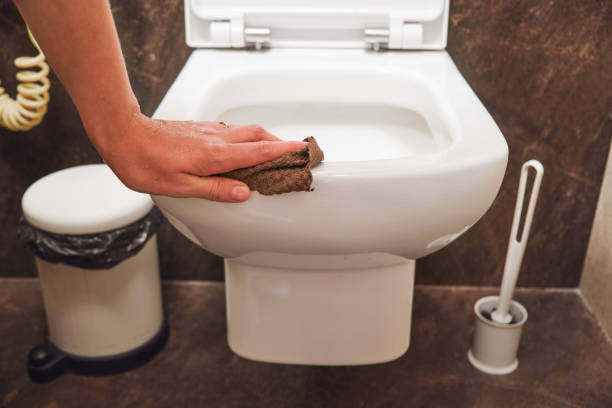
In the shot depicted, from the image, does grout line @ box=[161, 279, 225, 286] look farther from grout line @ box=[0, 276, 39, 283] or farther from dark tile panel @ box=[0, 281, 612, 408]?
grout line @ box=[0, 276, 39, 283]

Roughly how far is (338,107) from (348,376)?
1.50 ft

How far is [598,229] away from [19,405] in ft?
3.52

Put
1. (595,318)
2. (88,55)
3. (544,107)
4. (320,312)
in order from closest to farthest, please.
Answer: (88,55) < (320,312) < (544,107) < (595,318)

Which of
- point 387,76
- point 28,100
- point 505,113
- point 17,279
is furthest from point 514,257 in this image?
point 17,279

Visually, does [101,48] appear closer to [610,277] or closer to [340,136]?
[340,136]

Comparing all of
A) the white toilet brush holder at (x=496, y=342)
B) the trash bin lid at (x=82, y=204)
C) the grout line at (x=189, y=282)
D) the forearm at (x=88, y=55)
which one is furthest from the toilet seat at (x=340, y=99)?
the grout line at (x=189, y=282)

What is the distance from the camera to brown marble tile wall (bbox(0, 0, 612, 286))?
1.09 m

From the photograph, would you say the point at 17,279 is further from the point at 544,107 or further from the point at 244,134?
the point at 544,107

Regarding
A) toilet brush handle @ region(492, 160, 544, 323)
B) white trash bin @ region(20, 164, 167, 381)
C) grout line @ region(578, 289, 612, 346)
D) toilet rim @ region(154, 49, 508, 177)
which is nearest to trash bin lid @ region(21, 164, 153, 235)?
white trash bin @ region(20, 164, 167, 381)

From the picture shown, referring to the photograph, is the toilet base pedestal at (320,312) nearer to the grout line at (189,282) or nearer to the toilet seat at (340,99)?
the toilet seat at (340,99)

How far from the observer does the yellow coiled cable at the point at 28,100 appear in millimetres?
1092

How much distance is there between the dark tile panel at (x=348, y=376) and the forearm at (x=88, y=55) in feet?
1.96

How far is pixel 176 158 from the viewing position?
2.01 ft

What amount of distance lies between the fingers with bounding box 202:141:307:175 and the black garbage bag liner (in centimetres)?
43
